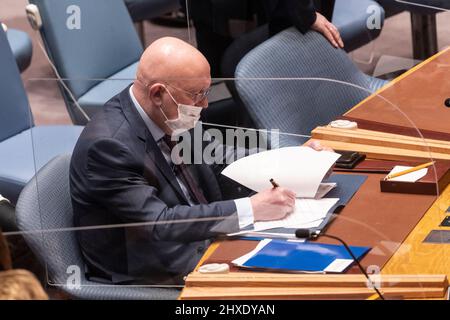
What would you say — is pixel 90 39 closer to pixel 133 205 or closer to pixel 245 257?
pixel 133 205

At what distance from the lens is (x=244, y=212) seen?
233cm

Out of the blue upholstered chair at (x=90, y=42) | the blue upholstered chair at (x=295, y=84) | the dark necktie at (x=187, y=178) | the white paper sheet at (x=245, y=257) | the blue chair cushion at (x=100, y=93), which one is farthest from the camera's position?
the blue upholstered chair at (x=90, y=42)

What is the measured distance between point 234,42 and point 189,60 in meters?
1.38

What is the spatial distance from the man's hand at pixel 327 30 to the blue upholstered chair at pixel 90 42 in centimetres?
83

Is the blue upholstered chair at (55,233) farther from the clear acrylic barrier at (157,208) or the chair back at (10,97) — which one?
the chair back at (10,97)

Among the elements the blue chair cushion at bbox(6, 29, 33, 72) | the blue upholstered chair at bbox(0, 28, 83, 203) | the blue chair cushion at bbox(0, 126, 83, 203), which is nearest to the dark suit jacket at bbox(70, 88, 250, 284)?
the blue chair cushion at bbox(0, 126, 83, 203)

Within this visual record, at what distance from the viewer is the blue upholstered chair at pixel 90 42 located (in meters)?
3.89

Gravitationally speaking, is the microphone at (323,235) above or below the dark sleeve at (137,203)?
below

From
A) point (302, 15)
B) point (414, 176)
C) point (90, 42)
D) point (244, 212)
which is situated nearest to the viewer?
point (244, 212)

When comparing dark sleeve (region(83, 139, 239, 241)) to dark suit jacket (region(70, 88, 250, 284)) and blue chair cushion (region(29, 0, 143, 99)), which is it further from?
blue chair cushion (region(29, 0, 143, 99))

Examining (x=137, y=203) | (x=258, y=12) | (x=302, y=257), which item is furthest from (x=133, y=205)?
(x=258, y=12)

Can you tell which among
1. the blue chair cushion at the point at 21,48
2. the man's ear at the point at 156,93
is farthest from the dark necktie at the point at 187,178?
the blue chair cushion at the point at 21,48

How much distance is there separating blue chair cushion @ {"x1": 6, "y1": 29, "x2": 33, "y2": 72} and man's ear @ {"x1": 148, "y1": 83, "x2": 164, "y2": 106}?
2.15 m

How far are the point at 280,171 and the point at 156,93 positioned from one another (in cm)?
39
